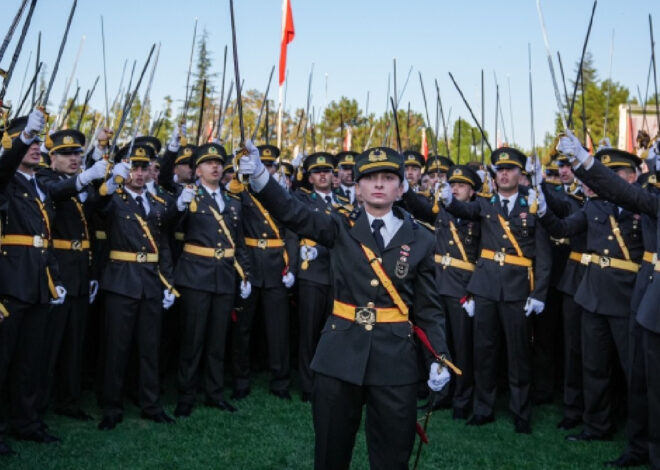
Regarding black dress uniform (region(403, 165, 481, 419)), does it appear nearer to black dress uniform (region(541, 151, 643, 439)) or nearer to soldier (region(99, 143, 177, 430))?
black dress uniform (region(541, 151, 643, 439))

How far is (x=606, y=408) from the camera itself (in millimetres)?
6551

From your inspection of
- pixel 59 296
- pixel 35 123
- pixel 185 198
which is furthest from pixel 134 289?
pixel 35 123

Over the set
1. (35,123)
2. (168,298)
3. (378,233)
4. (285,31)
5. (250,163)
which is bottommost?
(168,298)

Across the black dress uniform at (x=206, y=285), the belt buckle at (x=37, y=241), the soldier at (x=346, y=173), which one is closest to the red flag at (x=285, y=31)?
the black dress uniform at (x=206, y=285)

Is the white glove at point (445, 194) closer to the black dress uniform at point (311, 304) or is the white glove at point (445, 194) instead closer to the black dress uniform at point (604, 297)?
the black dress uniform at point (604, 297)

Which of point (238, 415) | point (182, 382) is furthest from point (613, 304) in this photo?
point (182, 382)

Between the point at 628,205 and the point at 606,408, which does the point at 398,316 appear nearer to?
the point at 628,205

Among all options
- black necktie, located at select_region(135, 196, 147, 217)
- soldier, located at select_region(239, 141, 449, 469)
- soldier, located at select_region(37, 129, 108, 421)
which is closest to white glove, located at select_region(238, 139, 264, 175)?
soldier, located at select_region(239, 141, 449, 469)

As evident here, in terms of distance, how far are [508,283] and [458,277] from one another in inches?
28.3

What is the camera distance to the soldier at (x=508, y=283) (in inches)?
273

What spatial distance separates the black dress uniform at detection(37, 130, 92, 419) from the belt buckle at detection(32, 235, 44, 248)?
1.47 feet

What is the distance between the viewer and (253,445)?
19.7 feet

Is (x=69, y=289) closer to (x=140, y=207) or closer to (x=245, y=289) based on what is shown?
(x=140, y=207)

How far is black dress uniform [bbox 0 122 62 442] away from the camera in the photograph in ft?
18.1
